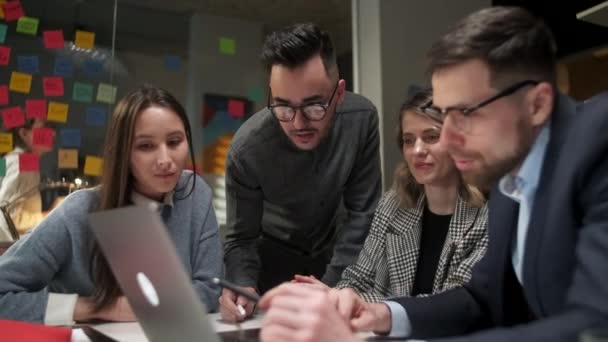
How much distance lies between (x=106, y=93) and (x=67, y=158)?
446mm

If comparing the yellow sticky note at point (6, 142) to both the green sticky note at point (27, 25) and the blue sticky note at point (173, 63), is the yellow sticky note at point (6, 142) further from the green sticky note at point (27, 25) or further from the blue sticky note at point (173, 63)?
the blue sticky note at point (173, 63)

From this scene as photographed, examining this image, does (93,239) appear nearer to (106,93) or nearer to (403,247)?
(403,247)

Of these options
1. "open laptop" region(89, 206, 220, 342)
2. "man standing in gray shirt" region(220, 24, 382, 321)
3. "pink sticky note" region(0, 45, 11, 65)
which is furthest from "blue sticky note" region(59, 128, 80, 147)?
"open laptop" region(89, 206, 220, 342)

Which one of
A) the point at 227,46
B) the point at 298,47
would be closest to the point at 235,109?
the point at 227,46

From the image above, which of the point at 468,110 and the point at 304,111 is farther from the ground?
the point at 304,111

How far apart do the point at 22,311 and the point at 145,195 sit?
16.3 inches

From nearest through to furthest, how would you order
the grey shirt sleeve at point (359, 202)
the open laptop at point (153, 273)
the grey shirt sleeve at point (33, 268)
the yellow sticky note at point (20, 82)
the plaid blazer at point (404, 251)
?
the open laptop at point (153, 273), the grey shirt sleeve at point (33, 268), the plaid blazer at point (404, 251), the grey shirt sleeve at point (359, 202), the yellow sticky note at point (20, 82)

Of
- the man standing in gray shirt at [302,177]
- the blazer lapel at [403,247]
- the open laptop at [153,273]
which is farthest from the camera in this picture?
the man standing in gray shirt at [302,177]

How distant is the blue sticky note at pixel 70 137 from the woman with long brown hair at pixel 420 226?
2.17 m

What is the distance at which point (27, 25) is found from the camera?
10.4 feet

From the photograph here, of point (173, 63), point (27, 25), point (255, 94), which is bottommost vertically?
point (255, 94)

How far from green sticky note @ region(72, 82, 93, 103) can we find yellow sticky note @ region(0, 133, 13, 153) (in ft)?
1.35

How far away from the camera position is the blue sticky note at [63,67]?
3.20m

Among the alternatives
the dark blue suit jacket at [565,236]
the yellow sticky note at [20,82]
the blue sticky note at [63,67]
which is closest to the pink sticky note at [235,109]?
the blue sticky note at [63,67]
